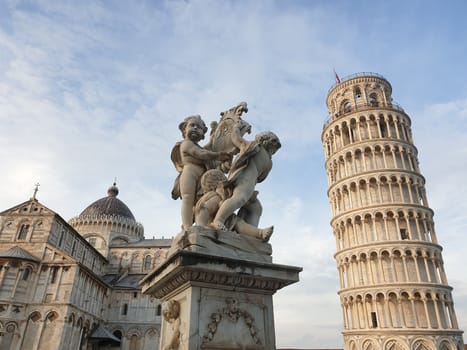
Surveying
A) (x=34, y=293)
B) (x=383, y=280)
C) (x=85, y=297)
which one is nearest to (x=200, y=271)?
(x=383, y=280)

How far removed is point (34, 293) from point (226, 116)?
37.4m

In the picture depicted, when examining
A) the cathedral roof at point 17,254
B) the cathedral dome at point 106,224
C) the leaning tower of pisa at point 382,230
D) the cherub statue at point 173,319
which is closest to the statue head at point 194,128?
the cherub statue at point 173,319

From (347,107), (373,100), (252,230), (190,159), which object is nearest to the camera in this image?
(252,230)

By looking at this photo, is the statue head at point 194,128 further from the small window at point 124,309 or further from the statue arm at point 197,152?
the small window at point 124,309

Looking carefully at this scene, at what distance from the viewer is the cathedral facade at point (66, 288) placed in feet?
108

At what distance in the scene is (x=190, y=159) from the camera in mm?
4871

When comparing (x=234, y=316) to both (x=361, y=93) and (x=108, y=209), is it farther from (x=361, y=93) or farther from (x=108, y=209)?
(x=108, y=209)

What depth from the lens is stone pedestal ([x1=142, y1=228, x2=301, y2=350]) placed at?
3.51 metres

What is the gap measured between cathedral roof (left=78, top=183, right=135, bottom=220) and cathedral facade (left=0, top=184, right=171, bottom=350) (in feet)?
14.7

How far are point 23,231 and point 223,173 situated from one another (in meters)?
40.9

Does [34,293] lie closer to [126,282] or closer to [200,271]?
[126,282]

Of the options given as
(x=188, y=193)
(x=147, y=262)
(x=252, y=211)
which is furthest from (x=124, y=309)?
(x=252, y=211)

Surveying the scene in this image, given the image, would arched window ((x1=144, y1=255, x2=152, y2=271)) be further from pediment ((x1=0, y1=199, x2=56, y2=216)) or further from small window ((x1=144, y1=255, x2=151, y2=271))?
pediment ((x1=0, y1=199, x2=56, y2=216))

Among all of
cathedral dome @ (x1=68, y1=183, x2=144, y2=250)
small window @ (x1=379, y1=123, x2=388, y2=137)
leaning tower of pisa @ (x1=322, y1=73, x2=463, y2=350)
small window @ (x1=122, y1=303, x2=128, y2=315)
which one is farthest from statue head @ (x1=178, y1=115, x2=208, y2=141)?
cathedral dome @ (x1=68, y1=183, x2=144, y2=250)
